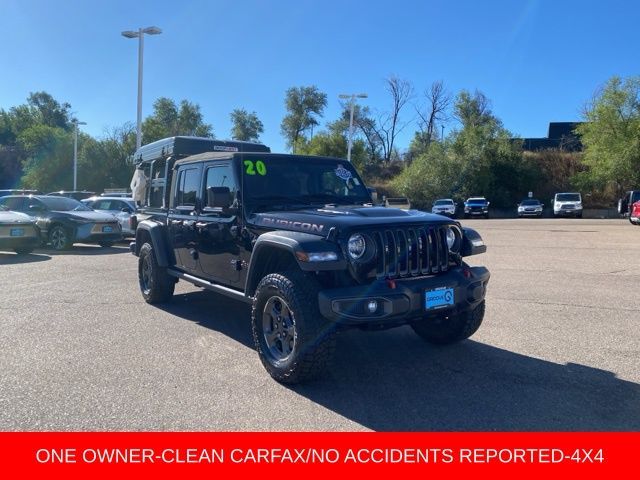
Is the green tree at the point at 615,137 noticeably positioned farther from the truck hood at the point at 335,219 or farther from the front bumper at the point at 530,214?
the truck hood at the point at 335,219

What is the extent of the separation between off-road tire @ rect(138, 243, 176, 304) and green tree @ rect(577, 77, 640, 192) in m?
41.8

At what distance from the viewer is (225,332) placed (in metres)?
6.18

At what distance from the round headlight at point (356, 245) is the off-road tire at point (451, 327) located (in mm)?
1181

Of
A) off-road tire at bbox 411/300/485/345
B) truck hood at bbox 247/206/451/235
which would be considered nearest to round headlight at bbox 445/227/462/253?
truck hood at bbox 247/206/451/235

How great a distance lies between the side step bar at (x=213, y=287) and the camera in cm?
534

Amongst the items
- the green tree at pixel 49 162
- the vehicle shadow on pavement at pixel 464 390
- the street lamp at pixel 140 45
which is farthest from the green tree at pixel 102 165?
the vehicle shadow on pavement at pixel 464 390

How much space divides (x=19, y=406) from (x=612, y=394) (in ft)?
14.9

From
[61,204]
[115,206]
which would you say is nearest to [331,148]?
[115,206]

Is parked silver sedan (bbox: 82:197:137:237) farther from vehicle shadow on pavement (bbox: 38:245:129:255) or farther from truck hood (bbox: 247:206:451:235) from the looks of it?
truck hood (bbox: 247:206:451:235)

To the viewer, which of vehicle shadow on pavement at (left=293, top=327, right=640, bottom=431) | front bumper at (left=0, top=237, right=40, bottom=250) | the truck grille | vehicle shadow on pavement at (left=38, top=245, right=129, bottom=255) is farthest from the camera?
vehicle shadow on pavement at (left=38, top=245, right=129, bottom=255)

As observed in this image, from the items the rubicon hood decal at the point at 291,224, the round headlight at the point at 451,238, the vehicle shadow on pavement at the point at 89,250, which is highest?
the rubicon hood decal at the point at 291,224

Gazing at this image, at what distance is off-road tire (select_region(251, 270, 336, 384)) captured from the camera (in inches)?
165
